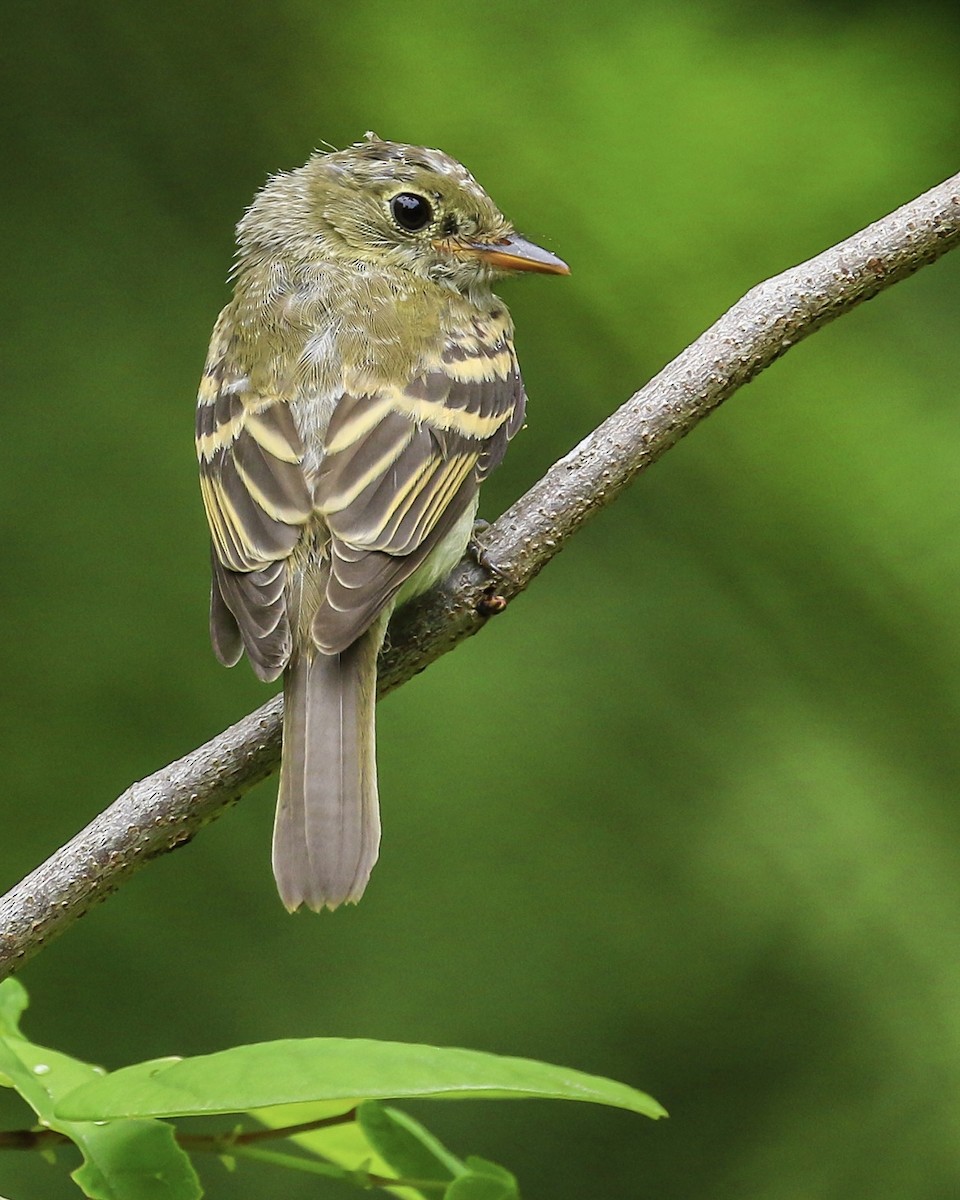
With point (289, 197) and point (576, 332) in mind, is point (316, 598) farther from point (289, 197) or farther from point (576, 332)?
point (576, 332)

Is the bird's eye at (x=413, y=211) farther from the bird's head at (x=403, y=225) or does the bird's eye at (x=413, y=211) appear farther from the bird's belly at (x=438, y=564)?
the bird's belly at (x=438, y=564)

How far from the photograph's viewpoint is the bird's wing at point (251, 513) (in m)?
1.28

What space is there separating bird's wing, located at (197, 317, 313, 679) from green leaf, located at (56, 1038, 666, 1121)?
516mm

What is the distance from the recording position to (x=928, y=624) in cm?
208

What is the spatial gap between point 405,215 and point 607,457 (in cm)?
61

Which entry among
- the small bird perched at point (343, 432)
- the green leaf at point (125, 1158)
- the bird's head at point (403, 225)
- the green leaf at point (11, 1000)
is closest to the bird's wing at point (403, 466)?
the small bird perched at point (343, 432)

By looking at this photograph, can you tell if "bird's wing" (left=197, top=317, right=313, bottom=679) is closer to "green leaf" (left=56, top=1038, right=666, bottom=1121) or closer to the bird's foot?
the bird's foot

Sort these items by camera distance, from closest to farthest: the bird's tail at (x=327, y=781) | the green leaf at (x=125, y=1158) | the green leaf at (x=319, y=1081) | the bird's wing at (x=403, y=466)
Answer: the green leaf at (x=319, y=1081) → the green leaf at (x=125, y=1158) → the bird's tail at (x=327, y=781) → the bird's wing at (x=403, y=466)

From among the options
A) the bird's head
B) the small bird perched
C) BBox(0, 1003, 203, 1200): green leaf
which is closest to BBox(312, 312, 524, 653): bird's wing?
the small bird perched

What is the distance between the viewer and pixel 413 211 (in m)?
1.74

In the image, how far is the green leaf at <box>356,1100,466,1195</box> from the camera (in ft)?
2.81

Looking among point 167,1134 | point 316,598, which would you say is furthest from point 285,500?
point 167,1134

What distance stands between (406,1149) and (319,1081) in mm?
197

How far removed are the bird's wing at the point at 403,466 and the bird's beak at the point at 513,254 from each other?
9 cm
